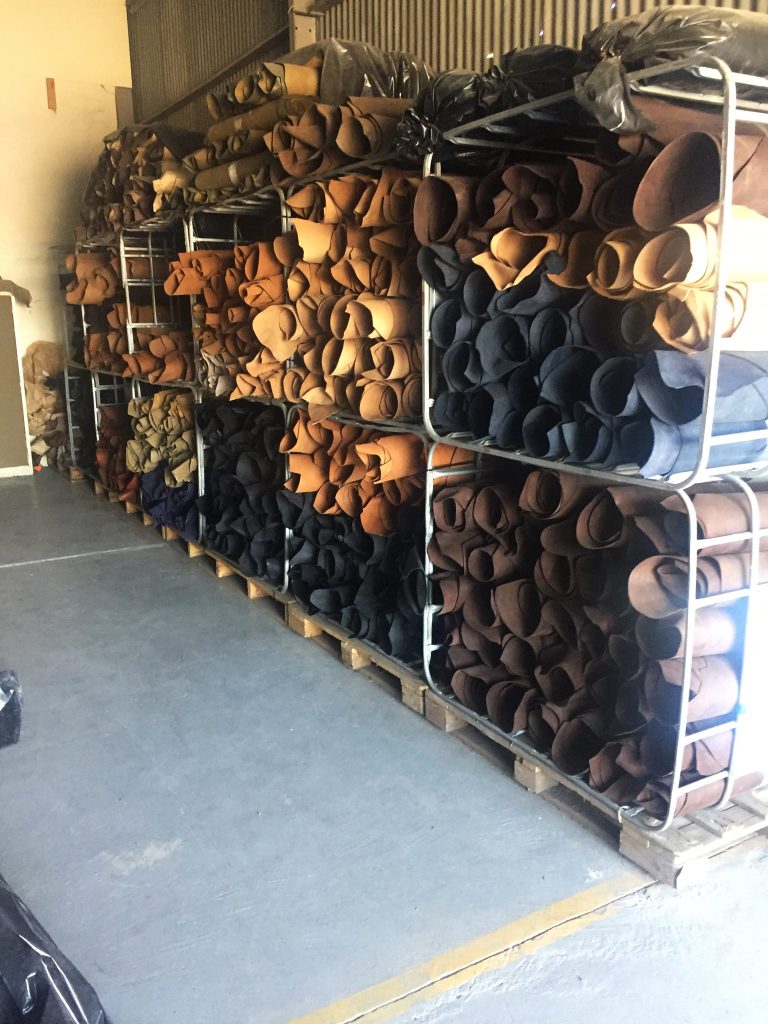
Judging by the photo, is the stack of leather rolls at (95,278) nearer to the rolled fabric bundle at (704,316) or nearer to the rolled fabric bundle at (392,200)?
the rolled fabric bundle at (392,200)

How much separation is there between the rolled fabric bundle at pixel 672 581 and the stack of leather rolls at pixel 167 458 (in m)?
3.72

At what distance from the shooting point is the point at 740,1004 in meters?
2.03

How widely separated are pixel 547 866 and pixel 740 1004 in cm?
Answer: 64

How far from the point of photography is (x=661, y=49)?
2.04m

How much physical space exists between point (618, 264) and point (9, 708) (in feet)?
8.15

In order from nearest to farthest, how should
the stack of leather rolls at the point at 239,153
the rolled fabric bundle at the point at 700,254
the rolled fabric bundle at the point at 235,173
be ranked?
1. the rolled fabric bundle at the point at 700,254
2. the stack of leather rolls at the point at 239,153
3. the rolled fabric bundle at the point at 235,173

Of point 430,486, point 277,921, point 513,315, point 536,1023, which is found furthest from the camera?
point 430,486

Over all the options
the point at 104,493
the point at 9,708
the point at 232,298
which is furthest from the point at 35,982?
the point at 104,493

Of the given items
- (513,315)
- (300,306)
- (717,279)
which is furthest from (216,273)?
(717,279)

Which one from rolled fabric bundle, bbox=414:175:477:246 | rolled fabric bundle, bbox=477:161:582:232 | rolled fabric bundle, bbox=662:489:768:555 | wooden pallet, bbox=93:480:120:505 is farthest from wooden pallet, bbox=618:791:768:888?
wooden pallet, bbox=93:480:120:505

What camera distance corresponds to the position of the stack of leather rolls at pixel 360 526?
351 cm

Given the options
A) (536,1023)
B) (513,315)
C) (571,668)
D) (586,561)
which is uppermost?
(513,315)

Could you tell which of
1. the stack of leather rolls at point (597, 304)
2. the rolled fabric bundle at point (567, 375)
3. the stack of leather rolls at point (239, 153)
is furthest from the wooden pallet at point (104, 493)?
the rolled fabric bundle at point (567, 375)

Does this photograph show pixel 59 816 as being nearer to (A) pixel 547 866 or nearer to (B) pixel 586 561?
(A) pixel 547 866
